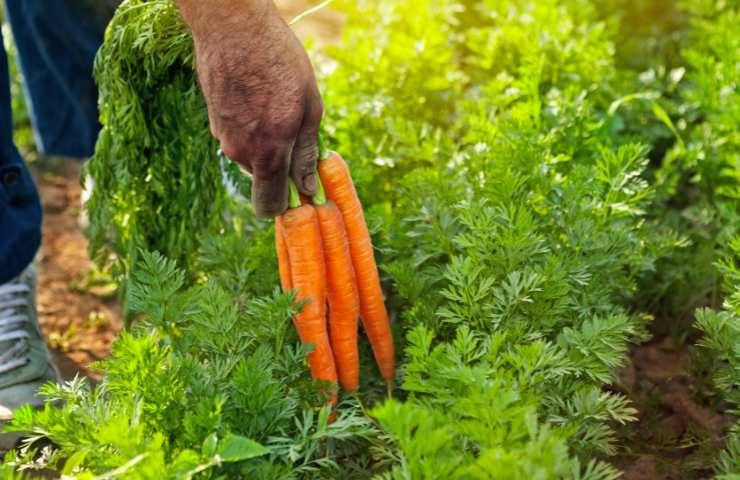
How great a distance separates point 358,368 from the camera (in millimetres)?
2252

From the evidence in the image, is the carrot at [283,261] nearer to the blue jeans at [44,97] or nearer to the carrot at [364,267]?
the carrot at [364,267]

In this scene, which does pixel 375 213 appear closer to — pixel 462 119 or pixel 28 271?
pixel 462 119

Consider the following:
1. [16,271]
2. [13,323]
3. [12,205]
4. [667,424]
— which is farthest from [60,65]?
[667,424]

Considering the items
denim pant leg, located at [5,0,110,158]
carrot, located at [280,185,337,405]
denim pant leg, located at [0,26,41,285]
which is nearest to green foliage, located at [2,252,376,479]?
carrot, located at [280,185,337,405]

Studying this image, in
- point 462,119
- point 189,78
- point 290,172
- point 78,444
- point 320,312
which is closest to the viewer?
point 78,444

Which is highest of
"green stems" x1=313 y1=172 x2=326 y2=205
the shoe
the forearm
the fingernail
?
the forearm

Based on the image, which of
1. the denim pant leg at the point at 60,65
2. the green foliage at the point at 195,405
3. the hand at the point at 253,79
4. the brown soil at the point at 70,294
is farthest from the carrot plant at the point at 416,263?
the denim pant leg at the point at 60,65

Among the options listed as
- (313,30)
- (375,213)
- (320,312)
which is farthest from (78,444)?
(313,30)

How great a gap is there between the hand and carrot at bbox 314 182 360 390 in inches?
12.4

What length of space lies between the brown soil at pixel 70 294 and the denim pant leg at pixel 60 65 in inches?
15.7

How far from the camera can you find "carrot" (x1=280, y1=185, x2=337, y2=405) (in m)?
2.08

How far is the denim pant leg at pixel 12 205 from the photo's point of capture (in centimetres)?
268

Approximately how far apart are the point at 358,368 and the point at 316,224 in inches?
16.0

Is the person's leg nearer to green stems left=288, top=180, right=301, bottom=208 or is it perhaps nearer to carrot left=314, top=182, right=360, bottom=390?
carrot left=314, top=182, right=360, bottom=390
